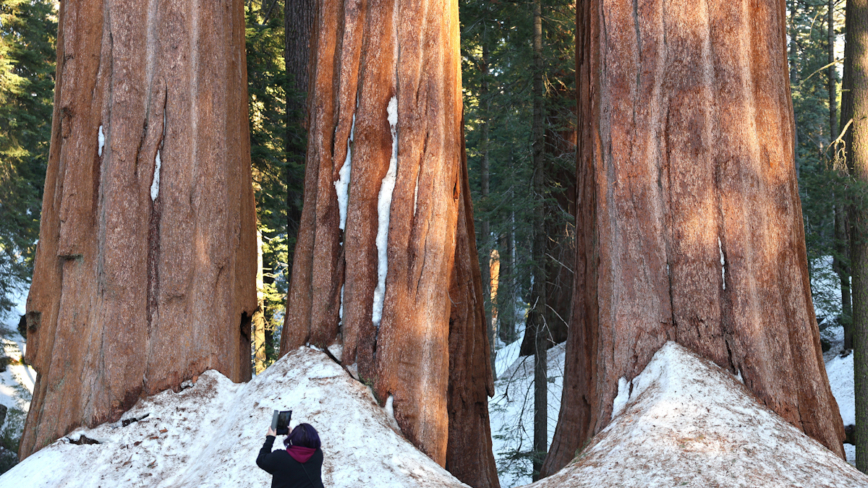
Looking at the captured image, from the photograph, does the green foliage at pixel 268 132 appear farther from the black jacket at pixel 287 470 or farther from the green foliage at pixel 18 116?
the green foliage at pixel 18 116

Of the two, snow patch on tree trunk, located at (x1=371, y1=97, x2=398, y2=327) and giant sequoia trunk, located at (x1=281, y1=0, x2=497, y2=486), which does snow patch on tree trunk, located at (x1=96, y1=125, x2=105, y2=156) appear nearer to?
giant sequoia trunk, located at (x1=281, y1=0, x2=497, y2=486)

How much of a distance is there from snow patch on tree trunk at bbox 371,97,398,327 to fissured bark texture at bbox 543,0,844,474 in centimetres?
171

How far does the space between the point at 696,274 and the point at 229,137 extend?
4.21 m

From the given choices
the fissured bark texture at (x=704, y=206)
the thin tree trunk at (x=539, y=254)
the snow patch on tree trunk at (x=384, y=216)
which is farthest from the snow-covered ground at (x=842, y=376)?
the snow patch on tree trunk at (x=384, y=216)

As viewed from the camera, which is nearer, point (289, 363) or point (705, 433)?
point (705, 433)

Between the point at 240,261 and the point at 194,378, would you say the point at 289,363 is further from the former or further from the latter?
the point at 240,261

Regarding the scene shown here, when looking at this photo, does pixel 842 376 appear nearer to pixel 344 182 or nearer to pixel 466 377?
pixel 466 377

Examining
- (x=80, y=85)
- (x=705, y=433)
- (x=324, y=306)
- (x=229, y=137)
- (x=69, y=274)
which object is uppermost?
(x=80, y=85)

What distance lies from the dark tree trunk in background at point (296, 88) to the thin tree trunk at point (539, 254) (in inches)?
143

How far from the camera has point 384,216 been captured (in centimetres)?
527

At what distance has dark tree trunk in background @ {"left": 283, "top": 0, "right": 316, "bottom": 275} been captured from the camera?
29.2 ft

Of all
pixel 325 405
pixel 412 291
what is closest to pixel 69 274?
Result: pixel 325 405

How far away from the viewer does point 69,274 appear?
5.29 metres

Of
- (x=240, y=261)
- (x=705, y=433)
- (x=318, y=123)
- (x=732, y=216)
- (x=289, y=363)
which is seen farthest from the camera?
(x=240, y=261)
